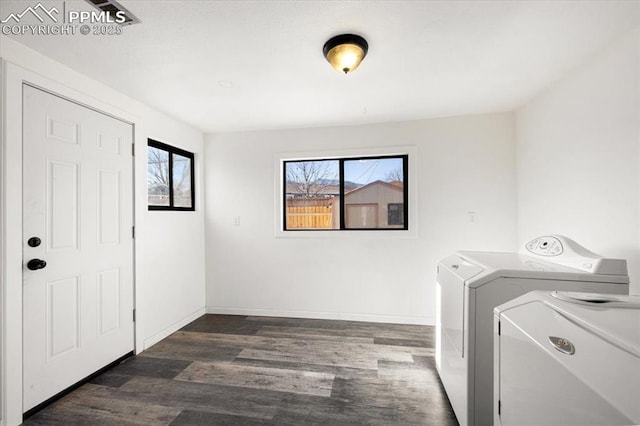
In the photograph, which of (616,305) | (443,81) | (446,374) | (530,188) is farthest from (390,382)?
(443,81)

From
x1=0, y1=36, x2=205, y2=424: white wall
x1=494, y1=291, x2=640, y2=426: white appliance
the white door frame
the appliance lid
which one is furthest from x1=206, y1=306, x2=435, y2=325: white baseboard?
x1=494, y1=291, x2=640, y2=426: white appliance

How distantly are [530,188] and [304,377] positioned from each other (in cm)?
270

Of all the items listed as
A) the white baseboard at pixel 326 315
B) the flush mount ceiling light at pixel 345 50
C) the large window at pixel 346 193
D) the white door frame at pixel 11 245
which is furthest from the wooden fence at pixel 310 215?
the white door frame at pixel 11 245

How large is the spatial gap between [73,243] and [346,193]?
2.61m

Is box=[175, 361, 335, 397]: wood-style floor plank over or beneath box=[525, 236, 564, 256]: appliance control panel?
beneath

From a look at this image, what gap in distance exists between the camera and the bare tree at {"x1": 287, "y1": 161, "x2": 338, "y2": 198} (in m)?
3.54

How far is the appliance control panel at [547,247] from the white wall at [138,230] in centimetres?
322

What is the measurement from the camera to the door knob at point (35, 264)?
177cm

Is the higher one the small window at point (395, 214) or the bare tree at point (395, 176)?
the bare tree at point (395, 176)

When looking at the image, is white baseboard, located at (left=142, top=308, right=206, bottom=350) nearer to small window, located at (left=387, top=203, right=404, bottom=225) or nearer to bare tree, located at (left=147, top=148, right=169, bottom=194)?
bare tree, located at (left=147, top=148, right=169, bottom=194)

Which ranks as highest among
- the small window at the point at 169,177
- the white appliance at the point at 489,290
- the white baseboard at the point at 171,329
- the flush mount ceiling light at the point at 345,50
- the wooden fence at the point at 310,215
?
the flush mount ceiling light at the point at 345,50

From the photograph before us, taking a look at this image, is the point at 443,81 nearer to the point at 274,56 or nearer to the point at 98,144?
the point at 274,56

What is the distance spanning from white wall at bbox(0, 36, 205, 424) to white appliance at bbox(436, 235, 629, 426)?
2639 mm

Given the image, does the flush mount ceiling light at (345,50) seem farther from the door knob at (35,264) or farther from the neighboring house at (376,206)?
the door knob at (35,264)
